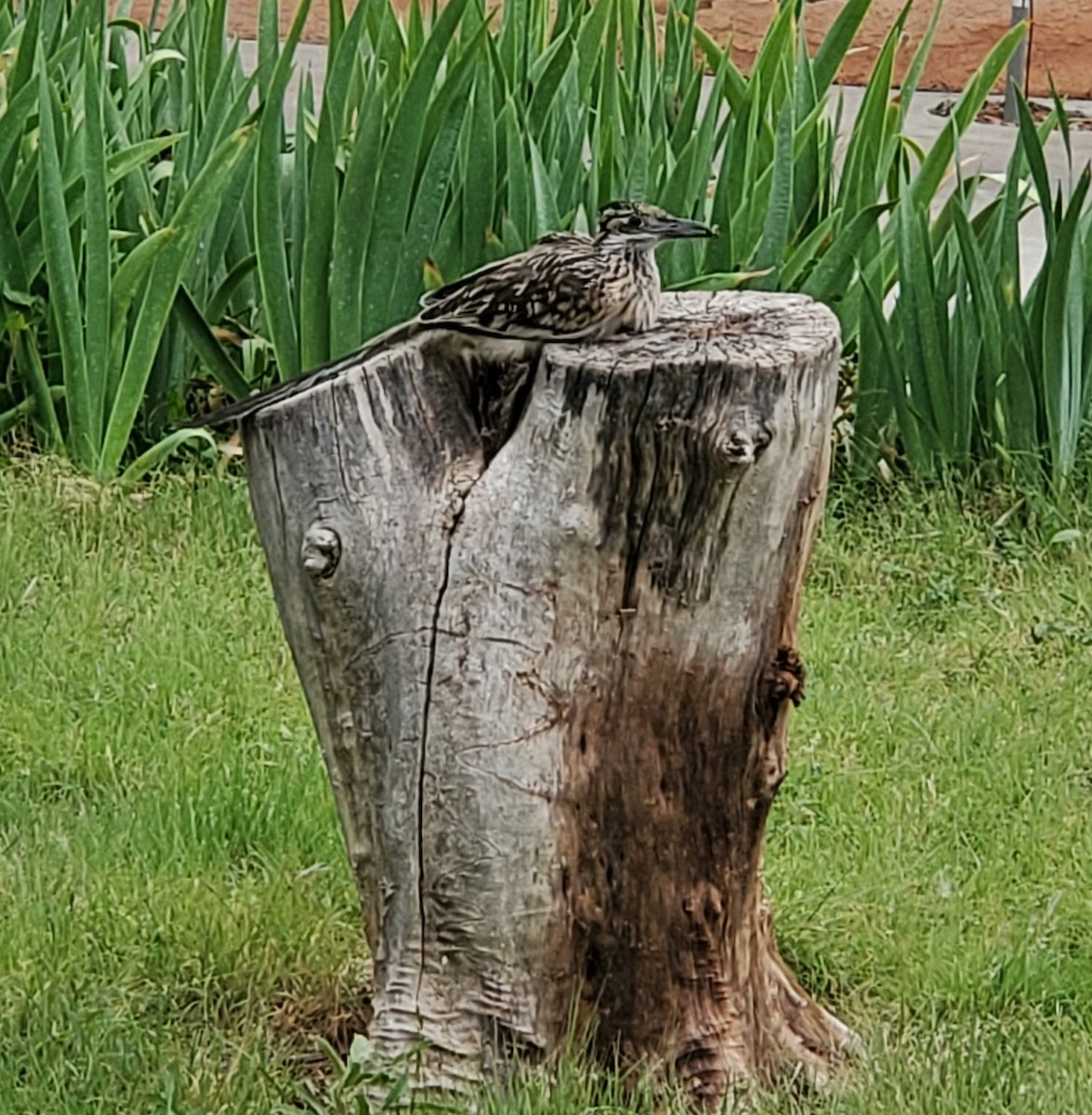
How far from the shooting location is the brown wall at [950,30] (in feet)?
37.9

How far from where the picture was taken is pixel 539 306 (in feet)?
9.14

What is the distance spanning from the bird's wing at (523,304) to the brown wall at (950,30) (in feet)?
29.6

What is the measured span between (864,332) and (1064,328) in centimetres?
48

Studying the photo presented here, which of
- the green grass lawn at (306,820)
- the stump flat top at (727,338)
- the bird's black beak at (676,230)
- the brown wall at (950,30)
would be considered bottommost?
the brown wall at (950,30)

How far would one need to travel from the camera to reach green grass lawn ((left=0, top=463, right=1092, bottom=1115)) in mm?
2951

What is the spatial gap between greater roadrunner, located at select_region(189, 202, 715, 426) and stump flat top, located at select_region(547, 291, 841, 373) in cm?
4

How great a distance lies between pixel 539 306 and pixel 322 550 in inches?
17.2

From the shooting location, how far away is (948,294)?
199 inches

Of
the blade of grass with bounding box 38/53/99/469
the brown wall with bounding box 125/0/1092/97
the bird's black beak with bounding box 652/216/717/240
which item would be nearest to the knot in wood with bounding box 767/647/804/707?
the bird's black beak with bounding box 652/216/717/240

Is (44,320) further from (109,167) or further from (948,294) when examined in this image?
(948,294)

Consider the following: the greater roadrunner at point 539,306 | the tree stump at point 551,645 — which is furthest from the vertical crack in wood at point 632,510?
the greater roadrunner at point 539,306

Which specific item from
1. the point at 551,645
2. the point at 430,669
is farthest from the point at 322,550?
the point at 551,645

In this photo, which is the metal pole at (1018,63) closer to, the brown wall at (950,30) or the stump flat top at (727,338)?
the brown wall at (950,30)

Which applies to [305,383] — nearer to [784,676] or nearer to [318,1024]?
[784,676]
